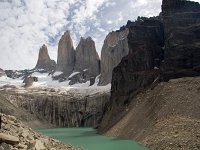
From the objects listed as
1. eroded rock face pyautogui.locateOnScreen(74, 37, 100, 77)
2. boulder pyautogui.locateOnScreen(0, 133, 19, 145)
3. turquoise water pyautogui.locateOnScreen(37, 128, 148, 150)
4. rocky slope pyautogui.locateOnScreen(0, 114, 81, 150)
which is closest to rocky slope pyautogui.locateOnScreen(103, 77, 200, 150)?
turquoise water pyautogui.locateOnScreen(37, 128, 148, 150)

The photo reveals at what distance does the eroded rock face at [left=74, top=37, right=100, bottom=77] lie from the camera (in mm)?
Result: 191000

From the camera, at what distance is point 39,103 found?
155 meters

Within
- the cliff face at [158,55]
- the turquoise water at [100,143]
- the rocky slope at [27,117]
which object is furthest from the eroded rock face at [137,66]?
the rocky slope at [27,117]

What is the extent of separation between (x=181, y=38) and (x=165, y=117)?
27804 millimetres

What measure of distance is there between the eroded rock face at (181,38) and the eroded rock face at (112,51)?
6579 cm

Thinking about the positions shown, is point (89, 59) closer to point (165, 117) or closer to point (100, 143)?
point (100, 143)

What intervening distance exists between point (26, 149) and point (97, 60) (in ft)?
554

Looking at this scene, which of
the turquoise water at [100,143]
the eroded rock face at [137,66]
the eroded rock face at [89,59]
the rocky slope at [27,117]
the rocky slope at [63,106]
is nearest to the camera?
the turquoise water at [100,143]

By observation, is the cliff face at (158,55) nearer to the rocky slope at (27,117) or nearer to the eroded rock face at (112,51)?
the rocky slope at (27,117)

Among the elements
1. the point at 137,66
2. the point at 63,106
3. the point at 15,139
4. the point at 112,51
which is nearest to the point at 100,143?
the point at 137,66

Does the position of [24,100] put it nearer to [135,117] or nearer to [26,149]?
[135,117]

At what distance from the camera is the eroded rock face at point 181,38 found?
7819 cm

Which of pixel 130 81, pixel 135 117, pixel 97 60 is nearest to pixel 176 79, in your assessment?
pixel 135 117

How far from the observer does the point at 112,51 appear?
164m
